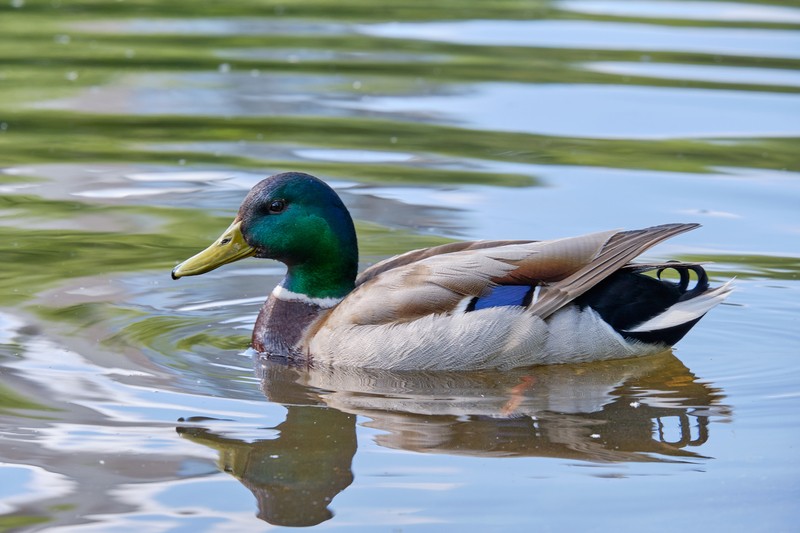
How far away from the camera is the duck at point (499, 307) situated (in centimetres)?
705

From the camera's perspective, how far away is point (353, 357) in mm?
7113

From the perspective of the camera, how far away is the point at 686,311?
7105mm

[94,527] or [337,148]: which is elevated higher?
[337,148]

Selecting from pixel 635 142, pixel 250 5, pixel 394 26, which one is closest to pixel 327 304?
pixel 635 142

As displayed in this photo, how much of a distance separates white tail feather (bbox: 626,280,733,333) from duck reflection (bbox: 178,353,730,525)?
0.25m

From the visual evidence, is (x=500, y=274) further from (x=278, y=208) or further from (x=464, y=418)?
(x=278, y=208)

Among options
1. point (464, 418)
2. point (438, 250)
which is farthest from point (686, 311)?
point (464, 418)

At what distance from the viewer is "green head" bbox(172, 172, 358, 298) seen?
7445 millimetres

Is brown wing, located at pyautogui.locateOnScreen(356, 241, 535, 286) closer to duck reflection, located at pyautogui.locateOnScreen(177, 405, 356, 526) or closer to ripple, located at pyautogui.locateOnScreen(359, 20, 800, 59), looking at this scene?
duck reflection, located at pyautogui.locateOnScreen(177, 405, 356, 526)

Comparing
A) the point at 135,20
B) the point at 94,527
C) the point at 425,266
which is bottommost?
the point at 94,527

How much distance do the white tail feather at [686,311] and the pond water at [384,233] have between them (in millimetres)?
273

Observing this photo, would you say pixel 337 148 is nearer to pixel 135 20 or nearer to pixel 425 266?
pixel 425 266

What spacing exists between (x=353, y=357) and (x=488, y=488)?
1762 millimetres

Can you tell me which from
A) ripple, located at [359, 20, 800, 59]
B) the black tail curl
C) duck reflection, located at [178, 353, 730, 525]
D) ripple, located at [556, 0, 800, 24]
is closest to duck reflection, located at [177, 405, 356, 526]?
duck reflection, located at [178, 353, 730, 525]
